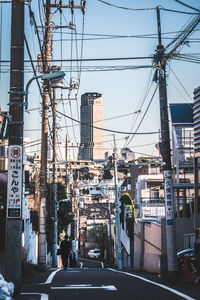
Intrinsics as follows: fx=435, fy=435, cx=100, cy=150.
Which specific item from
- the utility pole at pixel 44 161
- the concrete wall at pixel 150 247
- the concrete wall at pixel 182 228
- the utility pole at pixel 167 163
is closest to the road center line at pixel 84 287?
the utility pole at pixel 167 163

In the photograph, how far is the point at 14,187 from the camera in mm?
9477

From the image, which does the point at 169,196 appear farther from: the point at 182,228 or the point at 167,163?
the point at 182,228

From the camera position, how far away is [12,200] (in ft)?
31.2

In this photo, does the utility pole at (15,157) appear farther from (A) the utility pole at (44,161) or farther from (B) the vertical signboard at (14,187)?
(A) the utility pole at (44,161)

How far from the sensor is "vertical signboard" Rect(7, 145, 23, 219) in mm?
9469

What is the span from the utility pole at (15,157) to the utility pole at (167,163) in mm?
6953

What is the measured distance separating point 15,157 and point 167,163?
7203mm

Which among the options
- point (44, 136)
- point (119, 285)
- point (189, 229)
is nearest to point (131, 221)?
point (189, 229)

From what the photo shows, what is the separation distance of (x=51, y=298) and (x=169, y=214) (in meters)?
7.02

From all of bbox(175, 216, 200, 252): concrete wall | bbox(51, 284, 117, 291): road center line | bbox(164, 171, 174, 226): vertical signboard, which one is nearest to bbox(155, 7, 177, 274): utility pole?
bbox(164, 171, 174, 226): vertical signboard

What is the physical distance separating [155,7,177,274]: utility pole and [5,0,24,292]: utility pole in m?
6.95

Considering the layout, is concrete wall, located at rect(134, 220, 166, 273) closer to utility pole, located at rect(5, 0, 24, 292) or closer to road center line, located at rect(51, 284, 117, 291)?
road center line, located at rect(51, 284, 117, 291)

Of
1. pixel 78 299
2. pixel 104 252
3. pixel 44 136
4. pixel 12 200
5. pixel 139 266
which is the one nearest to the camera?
pixel 78 299

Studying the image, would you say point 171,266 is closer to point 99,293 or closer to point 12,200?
point 99,293
